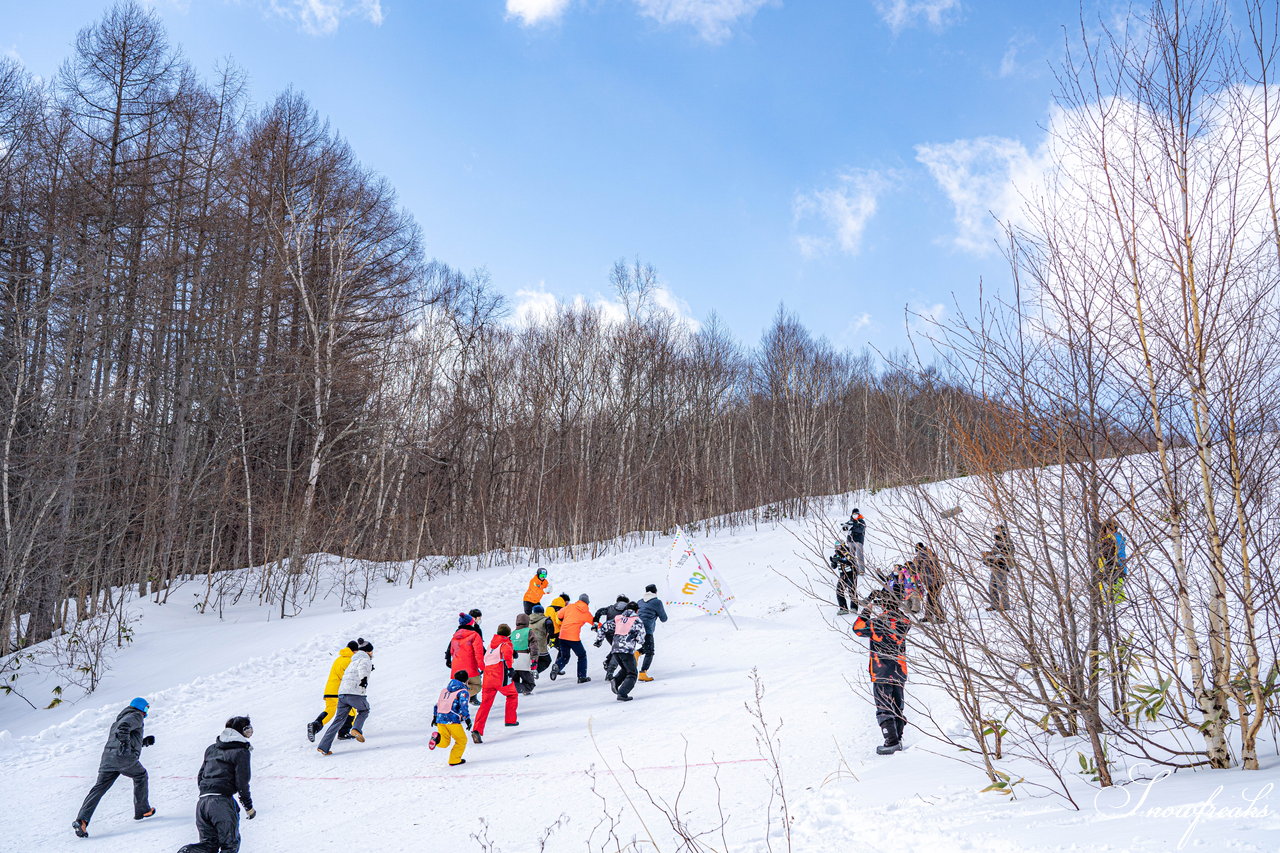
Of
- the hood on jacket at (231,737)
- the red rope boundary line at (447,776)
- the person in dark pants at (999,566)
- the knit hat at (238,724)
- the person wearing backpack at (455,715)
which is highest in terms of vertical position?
the person in dark pants at (999,566)

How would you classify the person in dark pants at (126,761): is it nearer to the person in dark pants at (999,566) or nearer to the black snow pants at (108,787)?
the black snow pants at (108,787)

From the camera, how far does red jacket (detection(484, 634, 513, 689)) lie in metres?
9.69

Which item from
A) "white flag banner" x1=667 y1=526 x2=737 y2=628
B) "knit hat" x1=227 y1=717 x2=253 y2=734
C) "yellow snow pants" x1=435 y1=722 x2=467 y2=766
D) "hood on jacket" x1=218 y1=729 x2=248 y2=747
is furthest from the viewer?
"white flag banner" x1=667 y1=526 x2=737 y2=628

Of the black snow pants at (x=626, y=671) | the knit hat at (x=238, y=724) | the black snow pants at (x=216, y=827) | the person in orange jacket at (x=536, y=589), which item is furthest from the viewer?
the person in orange jacket at (x=536, y=589)

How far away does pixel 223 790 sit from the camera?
6520 mm

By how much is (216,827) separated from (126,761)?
220 centimetres

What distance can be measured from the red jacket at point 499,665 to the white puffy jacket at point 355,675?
1.55 meters

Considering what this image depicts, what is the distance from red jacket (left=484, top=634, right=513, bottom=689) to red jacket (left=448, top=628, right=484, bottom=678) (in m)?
0.28

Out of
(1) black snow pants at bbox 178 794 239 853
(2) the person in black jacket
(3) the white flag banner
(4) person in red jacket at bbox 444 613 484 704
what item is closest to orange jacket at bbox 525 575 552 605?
(3) the white flag banner

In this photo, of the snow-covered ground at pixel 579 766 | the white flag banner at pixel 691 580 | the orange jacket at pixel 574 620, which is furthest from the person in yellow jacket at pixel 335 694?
the white flag banner at pixel 691 580

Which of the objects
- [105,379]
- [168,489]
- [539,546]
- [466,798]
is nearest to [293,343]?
[105,379]

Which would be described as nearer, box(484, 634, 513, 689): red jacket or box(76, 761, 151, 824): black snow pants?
box(76, 761, 151, 824): black snow pants

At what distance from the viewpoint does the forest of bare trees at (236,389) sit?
16250mm

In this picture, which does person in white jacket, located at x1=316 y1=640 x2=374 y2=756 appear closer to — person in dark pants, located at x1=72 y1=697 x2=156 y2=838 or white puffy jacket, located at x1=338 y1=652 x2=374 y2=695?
white puffy jacket, located at x1=338 y1=652 x2=374 y2=695
